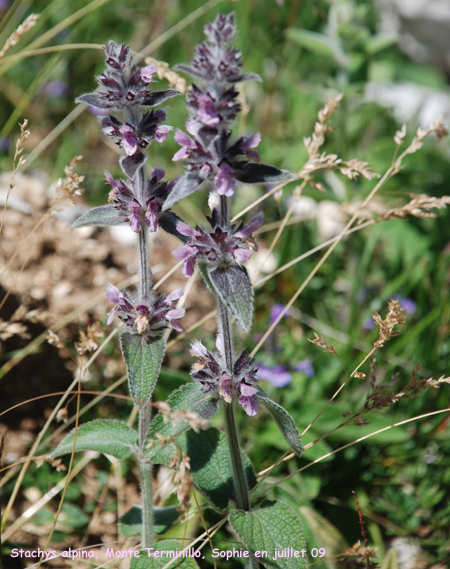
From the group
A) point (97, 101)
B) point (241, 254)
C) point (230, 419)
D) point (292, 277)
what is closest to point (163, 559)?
point (230, 419)

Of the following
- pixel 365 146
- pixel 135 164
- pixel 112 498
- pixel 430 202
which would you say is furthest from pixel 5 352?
pixel 365 146

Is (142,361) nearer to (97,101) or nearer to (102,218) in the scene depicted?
(102,218)

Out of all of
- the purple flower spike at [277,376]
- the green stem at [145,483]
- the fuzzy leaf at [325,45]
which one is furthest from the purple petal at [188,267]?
the fuzzy leaf at [325,45]

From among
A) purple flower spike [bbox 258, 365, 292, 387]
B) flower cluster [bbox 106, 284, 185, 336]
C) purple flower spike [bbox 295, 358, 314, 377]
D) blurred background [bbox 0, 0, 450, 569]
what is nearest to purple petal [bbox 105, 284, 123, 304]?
flower cluster [bbox 106, 284, 185, 336]

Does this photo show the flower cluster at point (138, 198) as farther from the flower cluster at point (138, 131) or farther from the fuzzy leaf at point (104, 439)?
the fuzzy leaf at point (104, 439)

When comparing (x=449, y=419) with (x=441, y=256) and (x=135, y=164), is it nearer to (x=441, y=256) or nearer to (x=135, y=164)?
(x=441, y=256)
